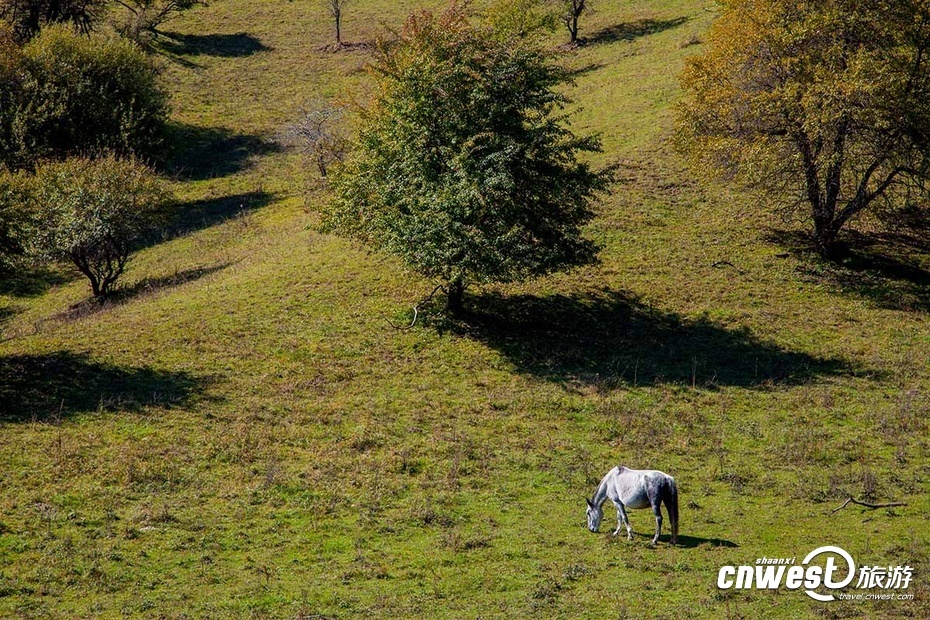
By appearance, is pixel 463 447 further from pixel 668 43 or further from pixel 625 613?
pixel 668 43

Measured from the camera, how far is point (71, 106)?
208 ft

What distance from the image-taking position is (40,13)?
76.5 meters

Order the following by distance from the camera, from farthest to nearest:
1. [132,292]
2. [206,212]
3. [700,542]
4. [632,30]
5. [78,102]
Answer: [632,30] < [78,102] < [206,212] < [132,292] < [700,542]

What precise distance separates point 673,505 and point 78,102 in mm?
58504

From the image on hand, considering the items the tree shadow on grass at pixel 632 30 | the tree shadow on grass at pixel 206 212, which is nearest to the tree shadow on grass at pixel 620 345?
the tree shadow on grass at pixel 206 212

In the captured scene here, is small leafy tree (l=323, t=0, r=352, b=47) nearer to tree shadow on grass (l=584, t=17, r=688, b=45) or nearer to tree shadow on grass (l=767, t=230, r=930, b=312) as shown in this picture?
tree shadow on grass (l=584, t=17, r=688, b=45)

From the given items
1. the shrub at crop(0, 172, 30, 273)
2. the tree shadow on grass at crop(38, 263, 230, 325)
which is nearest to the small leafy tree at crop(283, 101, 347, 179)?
the tree shadow on grass at crop(38, 263, 230, 325)

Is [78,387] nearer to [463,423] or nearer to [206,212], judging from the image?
[463,423]

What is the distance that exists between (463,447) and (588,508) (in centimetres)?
673

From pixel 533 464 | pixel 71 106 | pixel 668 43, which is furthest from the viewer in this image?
pixel 668 43

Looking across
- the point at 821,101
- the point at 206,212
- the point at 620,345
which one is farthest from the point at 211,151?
the point at 821,101

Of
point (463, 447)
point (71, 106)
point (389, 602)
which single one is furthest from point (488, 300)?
point (71, 106)

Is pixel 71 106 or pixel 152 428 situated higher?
pixel 71 106

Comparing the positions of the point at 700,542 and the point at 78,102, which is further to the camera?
the point at 78,102
